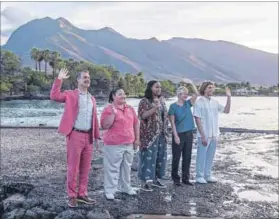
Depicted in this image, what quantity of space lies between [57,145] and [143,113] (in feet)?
27.3

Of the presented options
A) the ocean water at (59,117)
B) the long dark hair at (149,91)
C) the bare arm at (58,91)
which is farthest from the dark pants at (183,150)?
the bare arm at (58,91)

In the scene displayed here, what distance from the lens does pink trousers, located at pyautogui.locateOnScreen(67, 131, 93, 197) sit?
599 centimetres

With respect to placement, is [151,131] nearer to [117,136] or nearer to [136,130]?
[136,130]

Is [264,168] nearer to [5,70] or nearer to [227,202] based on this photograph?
[227,202]

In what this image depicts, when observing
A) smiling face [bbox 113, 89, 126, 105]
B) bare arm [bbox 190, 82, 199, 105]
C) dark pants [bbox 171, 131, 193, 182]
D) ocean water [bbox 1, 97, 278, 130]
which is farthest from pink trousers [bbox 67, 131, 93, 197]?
ocean water [bbox 1, 97, 278, 130]

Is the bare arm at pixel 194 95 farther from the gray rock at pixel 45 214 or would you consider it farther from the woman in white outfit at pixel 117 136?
the gray rock at pixel 45 214

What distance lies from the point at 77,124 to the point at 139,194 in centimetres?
176

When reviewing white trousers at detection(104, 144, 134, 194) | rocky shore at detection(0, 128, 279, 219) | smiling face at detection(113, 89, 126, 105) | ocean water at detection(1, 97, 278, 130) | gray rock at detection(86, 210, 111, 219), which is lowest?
ocean water at detection(1, 97, 278, 130)

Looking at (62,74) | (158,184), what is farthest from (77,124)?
(158,184)

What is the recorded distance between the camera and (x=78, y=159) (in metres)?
6.06

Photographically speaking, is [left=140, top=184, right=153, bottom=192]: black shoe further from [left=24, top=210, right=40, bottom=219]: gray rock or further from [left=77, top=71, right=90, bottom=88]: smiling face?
[left=77, top=71, right=90, bottom=88]: smiling face

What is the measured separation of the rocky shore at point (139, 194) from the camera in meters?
6.05

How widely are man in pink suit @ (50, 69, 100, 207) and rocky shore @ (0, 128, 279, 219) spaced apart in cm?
54

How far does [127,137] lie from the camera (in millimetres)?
6523
